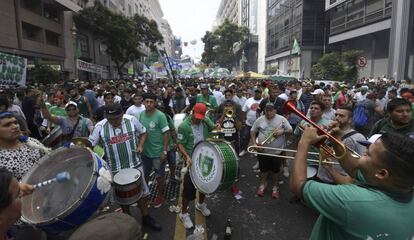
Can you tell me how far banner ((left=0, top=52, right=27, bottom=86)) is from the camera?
1036cm

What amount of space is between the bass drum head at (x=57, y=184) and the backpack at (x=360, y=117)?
699 cm

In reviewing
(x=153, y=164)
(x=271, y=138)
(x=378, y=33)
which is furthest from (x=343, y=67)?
(x=153, y=164)

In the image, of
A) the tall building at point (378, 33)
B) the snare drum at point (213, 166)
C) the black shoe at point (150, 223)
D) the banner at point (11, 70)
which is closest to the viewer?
the snare drum at point (213, 166)

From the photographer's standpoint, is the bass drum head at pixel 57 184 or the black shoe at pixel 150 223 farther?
the black shoe at pixel 150 223

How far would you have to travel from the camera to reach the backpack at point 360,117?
7.95 metres

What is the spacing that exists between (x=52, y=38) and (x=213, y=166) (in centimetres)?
3326

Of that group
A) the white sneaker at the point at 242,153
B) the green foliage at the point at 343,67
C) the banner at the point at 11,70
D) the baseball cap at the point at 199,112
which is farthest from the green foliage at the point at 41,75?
the green foliage at the point at 343,67

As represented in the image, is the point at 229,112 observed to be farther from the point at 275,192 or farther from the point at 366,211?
the point at 366,211

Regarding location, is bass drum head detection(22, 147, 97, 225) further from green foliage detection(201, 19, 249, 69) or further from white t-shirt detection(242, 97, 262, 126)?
green foliage detection(201, 19, 249, 69)

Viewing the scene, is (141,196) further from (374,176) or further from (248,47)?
(248,47)

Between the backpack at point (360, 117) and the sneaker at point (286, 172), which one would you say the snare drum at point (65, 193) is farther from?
the backpack at point (360, 117)

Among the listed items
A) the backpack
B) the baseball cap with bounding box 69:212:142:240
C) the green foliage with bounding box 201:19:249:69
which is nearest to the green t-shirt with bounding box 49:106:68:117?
the baseball cap with bounding box 69:212:142:240

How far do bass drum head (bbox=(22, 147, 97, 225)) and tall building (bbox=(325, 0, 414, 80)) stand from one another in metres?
17.3

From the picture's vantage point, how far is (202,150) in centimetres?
446
